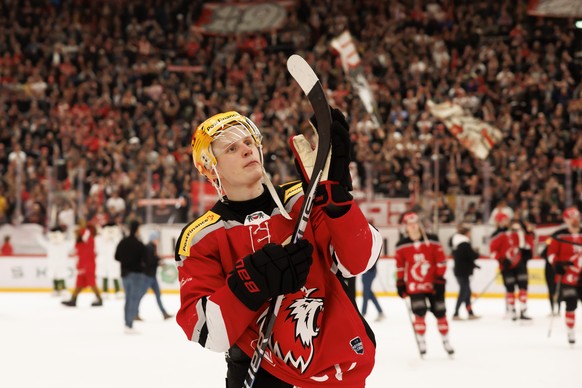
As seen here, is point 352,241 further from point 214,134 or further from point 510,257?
point 510,257

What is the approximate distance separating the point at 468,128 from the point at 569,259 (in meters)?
7.49

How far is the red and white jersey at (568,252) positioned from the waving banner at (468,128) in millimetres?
6507

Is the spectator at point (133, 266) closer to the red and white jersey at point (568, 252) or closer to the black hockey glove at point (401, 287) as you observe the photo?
the black hockey glove at point (401, 287)

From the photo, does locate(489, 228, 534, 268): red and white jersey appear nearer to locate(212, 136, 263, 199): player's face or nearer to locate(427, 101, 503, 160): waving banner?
locate(427, 101, 503, 160): waving banner

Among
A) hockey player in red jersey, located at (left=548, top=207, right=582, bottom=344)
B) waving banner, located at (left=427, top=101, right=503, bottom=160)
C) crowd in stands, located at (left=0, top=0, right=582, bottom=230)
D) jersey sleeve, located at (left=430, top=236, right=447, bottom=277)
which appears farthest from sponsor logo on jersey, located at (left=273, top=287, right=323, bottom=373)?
waving banner, located at (left=427, top=101, right=503, bottom=160)

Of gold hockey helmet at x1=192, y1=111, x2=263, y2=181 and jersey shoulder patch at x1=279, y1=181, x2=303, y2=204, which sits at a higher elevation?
gold hockey helmet at x1=192, y1=111, x2=263, y2=181

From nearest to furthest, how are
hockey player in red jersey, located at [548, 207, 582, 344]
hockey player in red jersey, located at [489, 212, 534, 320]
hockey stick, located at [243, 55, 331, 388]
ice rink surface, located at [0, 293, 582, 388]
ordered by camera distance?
hockey stick, located at [243, 55, 331, 388], ice rink surface, located at [0, 293, 582, 388], hockey player in red jersey, located at [548, 207, 582, 344], hockey player in red jersey, located at [489, 212, 534, 320]

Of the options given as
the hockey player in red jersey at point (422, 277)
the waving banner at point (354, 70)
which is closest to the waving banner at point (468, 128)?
the waving banner at point (354, 70)

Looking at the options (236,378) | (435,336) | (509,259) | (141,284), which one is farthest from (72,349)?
(236,378)

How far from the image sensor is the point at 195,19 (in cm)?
2228

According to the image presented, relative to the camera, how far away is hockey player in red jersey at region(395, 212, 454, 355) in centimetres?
756

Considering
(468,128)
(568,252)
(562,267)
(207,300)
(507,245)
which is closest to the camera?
(207,300)

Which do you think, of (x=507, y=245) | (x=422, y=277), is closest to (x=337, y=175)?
(x=422, y=277)

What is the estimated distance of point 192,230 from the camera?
2.43m
